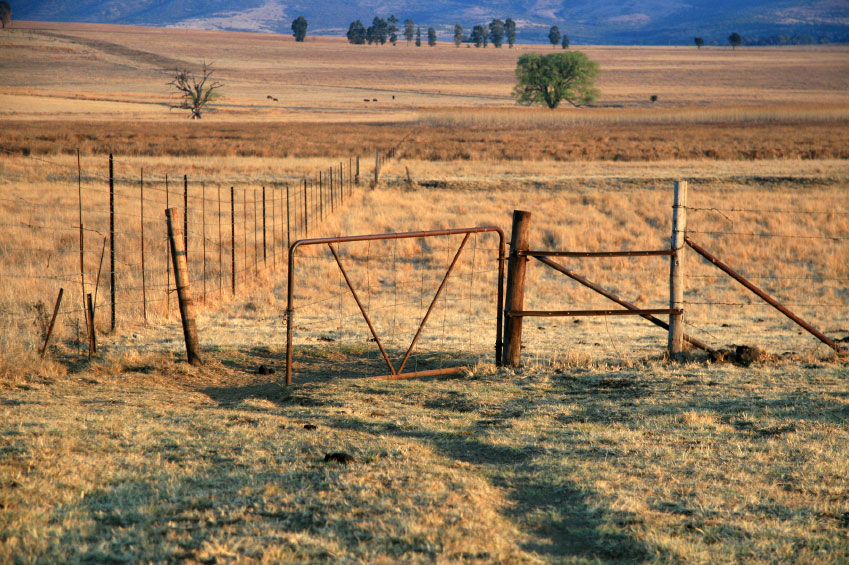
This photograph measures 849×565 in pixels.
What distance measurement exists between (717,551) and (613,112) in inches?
3167

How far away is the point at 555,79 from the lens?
94.7 metres

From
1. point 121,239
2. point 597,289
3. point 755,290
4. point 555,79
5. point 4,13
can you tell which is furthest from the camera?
point 4,13

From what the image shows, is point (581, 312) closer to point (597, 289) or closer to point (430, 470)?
point (597, 289)

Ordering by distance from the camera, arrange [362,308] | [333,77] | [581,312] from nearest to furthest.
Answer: [362,308]
[581,312]
[333,77]

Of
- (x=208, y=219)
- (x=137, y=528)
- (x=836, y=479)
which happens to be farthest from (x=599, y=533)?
(x=208, y=219)

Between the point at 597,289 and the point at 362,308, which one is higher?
the point at 597,289

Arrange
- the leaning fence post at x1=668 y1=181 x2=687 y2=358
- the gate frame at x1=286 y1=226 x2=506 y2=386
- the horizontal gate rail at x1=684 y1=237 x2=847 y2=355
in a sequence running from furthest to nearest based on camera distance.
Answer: the leaning fence post at x1=668 y1=181 x2=687 y2=358 → the horizontal gate rail at x1=684 y1=237 x2=847 y2=355 → the gate frame at x1=286 y1=226 x2=506 y2=386

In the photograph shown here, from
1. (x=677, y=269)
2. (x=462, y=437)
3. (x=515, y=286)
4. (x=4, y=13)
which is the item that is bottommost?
(x=462, y=437)

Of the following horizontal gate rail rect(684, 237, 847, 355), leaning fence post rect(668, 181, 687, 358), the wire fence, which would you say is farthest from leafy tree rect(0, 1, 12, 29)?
horizontal gate rail rect(684, 237, 847, 355)

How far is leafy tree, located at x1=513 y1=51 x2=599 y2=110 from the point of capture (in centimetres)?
9531

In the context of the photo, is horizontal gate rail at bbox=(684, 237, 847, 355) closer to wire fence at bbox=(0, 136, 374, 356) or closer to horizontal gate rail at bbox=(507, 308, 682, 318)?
horizontal gate rail at bbox=(507, 308, 682, 318)

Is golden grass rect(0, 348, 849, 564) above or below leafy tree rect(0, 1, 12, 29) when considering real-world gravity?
below

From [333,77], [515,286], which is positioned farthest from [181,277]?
[333,77]

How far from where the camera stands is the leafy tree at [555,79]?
95.3 m
